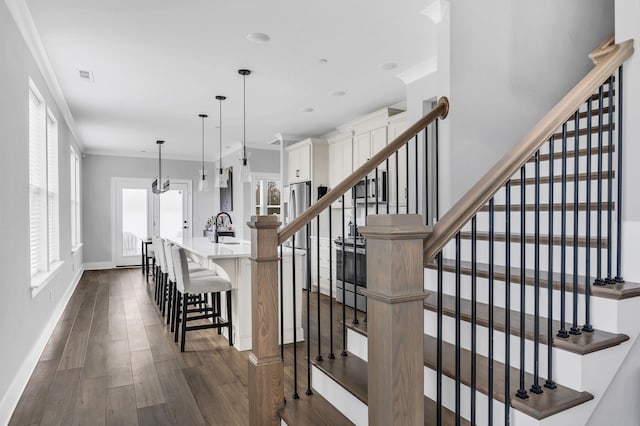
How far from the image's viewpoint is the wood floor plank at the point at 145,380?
282 centimetres

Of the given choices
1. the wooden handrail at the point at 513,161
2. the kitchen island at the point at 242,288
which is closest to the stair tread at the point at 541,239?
the wooden handrail at the point at 513,161

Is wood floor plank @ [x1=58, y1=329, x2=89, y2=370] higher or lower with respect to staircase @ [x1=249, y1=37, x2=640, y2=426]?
lower

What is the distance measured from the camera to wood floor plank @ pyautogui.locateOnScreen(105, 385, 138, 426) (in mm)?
2525

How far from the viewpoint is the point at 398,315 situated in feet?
3.97

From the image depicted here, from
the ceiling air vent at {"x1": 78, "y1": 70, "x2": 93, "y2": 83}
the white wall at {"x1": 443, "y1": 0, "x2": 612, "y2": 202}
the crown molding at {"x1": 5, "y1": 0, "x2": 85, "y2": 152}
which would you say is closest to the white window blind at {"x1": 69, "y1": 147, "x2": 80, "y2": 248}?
the crown molding at {"x1": 5, "y1": 0, "x2": 85, "y2": 152}

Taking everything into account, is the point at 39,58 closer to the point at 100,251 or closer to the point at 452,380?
the point at 452,380

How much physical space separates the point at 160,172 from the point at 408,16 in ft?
25.9

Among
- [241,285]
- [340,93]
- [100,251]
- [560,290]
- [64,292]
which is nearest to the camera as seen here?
[560,290]

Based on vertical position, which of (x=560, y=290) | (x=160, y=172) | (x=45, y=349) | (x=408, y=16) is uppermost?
(x=408, y=16)

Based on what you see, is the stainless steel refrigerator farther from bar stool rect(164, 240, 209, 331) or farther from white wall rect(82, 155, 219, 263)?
white wall rect(82, 155, 219, 263)

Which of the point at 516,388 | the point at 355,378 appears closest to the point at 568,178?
the point at 516,388

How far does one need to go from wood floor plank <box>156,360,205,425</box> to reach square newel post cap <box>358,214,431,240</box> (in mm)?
1956

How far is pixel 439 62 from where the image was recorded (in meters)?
3.05

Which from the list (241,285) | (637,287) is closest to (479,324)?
(637,287)
